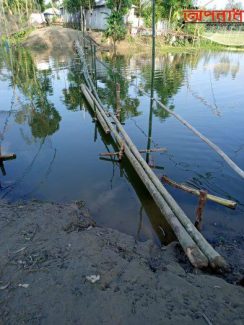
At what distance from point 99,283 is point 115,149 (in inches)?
284

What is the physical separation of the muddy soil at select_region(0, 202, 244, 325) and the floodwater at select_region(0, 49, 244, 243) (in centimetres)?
135

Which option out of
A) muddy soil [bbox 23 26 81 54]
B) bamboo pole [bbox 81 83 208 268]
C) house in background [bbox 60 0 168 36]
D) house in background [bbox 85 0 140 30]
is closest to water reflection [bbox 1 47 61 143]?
bamboo pole [bbox 81 83 208 268]

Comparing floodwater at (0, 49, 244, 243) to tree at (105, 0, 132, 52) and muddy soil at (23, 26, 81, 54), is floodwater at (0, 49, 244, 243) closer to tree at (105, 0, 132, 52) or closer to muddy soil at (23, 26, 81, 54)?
tree at (105, 0, 132, 52)

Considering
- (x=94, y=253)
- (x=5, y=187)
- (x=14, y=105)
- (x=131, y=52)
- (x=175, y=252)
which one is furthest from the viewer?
(x=131, y=52)

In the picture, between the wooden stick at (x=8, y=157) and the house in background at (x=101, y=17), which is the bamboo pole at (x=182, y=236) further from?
the house in background at (x=101, y=17)

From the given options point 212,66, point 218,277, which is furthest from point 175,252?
point 212,66

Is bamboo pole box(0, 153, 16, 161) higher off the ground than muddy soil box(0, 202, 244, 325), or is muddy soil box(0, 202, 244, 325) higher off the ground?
bamboo pole box(0, 153, 16, 161)

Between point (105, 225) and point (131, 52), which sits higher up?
point (131, 52)

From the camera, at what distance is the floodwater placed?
300 inches

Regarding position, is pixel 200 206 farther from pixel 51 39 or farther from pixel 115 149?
pixel 51 39

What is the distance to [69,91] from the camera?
19.0 metres

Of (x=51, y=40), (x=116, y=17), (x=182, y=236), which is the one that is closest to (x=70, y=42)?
(x=51, y=40)

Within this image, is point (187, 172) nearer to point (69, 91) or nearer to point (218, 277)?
point (218, 277)

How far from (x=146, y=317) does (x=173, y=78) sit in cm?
2057
